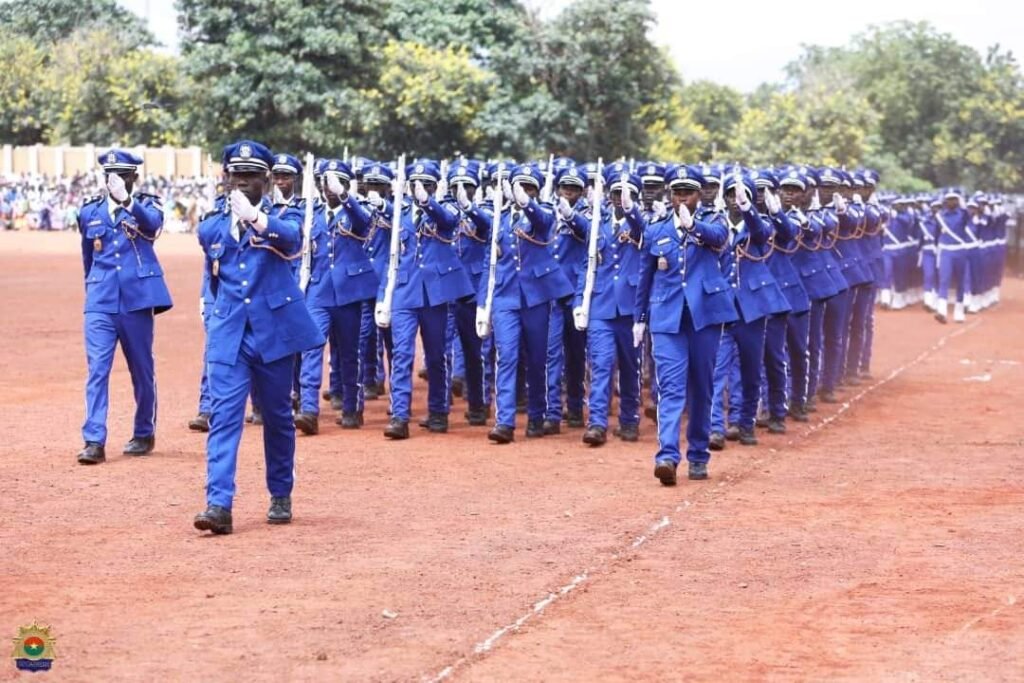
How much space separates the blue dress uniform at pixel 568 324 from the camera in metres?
13.9

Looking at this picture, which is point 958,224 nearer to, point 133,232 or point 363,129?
point 363,129

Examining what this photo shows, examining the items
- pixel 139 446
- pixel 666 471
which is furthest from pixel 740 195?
pixel 139 446

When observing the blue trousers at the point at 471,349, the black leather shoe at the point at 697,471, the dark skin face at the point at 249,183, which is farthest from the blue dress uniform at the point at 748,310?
the dark skin face at the point at 249,183

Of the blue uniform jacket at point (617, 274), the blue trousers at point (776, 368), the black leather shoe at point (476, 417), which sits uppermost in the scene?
the blue uniform jacket at point (617, 274)

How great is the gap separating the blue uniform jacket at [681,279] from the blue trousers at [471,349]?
2886 mm

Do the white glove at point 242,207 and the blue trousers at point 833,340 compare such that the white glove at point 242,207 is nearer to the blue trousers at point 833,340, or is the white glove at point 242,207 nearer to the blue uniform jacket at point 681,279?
the blue uniform jacket at point 681,279

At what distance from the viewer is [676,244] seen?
11.8 m

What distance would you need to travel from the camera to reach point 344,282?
13914mm

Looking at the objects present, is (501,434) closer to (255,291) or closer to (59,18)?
(255,291)

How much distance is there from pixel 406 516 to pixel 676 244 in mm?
2795

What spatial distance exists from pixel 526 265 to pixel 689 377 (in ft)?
7.59

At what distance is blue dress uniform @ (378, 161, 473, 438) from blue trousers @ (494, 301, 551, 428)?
0.44 meters

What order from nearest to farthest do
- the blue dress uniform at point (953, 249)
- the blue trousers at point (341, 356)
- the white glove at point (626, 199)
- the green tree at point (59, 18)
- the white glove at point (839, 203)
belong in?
the white glove at point (626, 199) → the blue trousers at point (341, 356) → the white glove at point (839, 203) → the green tree at point (59, 18) → the blue dress uniform at point (953, 249)

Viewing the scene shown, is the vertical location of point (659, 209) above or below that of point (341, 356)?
above
